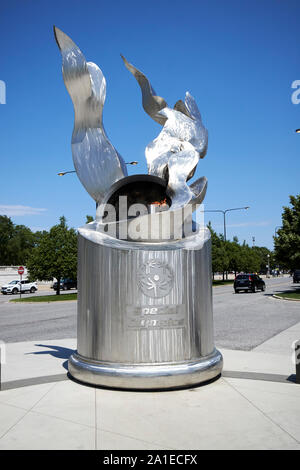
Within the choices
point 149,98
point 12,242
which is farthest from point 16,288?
point 12,242

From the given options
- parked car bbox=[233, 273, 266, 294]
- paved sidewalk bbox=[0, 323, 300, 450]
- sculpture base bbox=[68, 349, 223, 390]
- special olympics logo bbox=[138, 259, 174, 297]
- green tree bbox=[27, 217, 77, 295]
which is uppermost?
green tree bbox=[27, 217, 77, 295]

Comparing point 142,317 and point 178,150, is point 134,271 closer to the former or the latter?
point 142,317

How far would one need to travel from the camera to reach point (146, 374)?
4.98 metres

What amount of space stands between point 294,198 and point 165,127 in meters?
22.5

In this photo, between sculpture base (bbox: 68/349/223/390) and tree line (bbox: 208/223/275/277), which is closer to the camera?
sculpture base (bbox: 68/349/223/390)

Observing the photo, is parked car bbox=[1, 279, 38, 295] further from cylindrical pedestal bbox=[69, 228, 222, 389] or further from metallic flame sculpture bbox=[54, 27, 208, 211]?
cylindrical pedestal bbox=[69, 228, 222, 389]

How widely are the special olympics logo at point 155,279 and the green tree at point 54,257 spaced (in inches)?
857

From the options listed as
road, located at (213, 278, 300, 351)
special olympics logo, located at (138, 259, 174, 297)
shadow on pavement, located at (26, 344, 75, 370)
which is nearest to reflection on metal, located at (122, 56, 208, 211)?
special olympics logo, located at (138, 259, 174, 297)

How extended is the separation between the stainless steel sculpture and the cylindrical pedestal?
1 centimetres

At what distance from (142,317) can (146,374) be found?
686 mm

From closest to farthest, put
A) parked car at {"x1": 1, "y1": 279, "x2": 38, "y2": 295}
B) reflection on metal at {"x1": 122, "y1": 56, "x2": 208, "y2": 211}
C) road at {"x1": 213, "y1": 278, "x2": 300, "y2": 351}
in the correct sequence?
reflection on metal at {"x1": 122, "y1": 56, "x2": 208, "y2": 211} → road at {"x1": 213, "y1": 278, "x2": 300, "y2": 351} → parked car at {"x1": 1, "y1": 279, "x2": 38, "y2": 295}

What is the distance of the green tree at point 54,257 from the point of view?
26.4m

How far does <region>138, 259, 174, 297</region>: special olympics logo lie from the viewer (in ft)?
17.1
